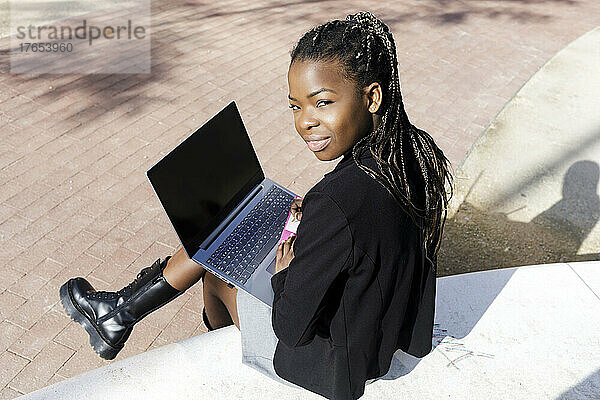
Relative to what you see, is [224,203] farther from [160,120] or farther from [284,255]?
[160,120]

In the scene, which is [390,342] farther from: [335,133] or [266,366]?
[335,133]

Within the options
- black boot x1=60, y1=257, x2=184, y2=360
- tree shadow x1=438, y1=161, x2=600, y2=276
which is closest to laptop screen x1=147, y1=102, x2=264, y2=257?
black boot x1=60, y1=257, x2=184, y2=360

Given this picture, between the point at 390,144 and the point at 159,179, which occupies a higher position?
the point at 390,144

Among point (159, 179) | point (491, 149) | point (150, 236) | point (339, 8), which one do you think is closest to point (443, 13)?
point (339, 8)

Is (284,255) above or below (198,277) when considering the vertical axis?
above

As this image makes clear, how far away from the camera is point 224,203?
9.09ft

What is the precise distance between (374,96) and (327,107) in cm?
15

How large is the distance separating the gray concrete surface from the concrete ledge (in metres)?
1.03

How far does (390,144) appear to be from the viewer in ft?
6.52

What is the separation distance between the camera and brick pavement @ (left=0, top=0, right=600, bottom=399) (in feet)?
11.2

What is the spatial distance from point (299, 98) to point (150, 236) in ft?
7.73

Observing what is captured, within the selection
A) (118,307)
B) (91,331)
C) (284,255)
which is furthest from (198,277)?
(284,255)

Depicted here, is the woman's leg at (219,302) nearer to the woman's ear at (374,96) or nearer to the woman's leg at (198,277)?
the woman's leg at (198,277)

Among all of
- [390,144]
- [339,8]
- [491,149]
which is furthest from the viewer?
[339,8]
